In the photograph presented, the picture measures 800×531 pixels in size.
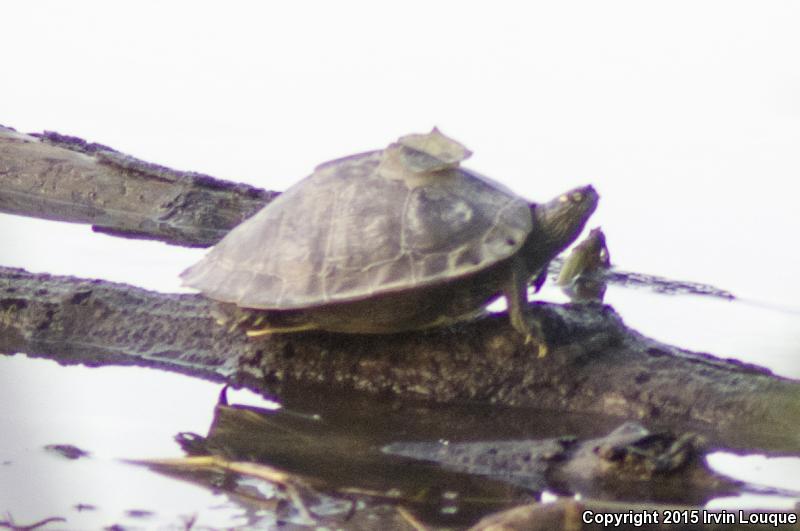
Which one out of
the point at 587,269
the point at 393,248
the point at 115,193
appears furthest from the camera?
the point at 115,193

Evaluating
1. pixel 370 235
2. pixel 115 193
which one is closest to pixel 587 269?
pixel 370 235

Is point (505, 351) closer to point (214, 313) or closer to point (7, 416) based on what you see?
point (214, 313)

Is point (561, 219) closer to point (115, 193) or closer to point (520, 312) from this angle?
point (520, 312)

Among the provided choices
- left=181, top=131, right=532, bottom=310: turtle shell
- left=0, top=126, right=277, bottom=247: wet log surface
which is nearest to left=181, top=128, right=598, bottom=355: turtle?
left=181, top=131, right=532, bottom=310: turtle shell

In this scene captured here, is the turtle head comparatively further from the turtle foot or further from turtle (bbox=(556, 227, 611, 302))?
turtle (bbox=(556, 227, 611, 302))

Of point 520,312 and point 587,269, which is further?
point 587,269

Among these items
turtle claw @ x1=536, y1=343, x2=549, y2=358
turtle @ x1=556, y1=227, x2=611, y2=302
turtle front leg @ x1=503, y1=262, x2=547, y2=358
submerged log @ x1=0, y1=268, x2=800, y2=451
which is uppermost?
turtle @ x1=556, y1=227, x2=611, y2=302

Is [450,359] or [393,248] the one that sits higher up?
[393,248]
